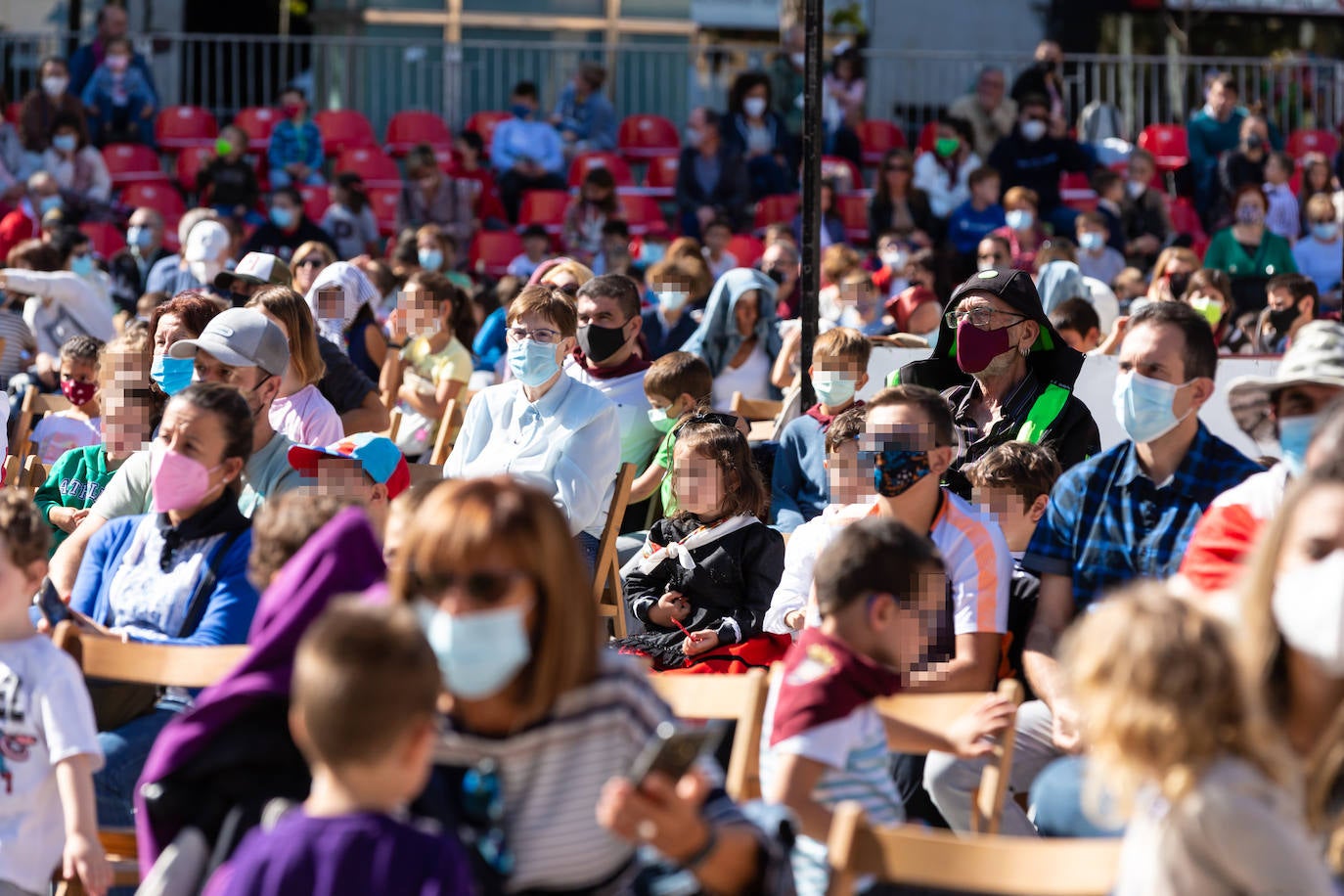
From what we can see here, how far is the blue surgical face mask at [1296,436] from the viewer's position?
373 centimetres

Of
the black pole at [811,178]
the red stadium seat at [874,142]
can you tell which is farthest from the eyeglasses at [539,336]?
the red stadium seat at [874,142]

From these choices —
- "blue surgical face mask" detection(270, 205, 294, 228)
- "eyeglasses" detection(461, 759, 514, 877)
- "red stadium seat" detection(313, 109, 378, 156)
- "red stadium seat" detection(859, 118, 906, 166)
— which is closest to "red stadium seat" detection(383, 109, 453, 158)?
"red stadium seat" detection(313, 109, 378, 156)

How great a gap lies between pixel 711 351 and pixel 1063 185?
25.4ft

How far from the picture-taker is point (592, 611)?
8.93ft

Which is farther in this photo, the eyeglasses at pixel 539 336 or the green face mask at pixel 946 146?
the green face mask at pixel 946 146

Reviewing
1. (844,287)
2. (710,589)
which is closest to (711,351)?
(844,287)

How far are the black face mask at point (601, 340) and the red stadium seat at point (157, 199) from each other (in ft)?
26.9

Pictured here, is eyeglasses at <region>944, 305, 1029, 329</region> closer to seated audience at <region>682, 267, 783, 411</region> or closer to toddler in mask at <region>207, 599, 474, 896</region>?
seated audience at <region>682, 267, 783, 411</region>

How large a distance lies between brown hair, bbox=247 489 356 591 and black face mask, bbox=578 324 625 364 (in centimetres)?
345

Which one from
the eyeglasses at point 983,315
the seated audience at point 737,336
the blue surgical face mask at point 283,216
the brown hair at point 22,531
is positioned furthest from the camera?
the blue surgical face mask at point 283,216

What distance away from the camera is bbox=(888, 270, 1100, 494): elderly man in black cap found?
5312mm

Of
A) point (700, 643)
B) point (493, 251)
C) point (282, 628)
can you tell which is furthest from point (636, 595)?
point (493, 251)

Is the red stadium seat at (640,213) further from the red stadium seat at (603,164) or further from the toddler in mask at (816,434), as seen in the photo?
the toddler in mask at (816,434)

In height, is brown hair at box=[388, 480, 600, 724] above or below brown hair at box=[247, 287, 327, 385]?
below
